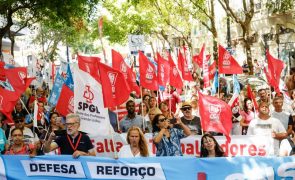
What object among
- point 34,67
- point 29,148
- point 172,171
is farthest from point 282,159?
point 34,67

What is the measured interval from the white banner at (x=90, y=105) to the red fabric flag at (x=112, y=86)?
0.14 m

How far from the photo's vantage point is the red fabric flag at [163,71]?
12.7 m

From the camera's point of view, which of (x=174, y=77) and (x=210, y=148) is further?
(x=174, y=77)

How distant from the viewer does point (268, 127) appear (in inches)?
323

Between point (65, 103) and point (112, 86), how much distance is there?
2.31 metres

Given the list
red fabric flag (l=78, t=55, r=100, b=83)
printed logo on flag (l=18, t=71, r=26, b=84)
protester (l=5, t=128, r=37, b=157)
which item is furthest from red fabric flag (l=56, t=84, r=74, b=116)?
red fabric flag (l=78, t=55, r=100, b=83)

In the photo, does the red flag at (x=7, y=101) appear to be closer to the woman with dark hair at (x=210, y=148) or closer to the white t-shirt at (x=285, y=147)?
the woman with dark hair at (x=210, y=148)

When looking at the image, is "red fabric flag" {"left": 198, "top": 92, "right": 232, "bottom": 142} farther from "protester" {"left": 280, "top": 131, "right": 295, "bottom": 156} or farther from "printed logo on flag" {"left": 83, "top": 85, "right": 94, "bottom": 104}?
"printed logo on flag" {"left": 83, "top": 85, "right": 94, "bottom": 104}

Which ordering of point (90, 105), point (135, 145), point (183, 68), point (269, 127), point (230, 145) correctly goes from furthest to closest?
point (183, 68) < point (230, 145) < point (269, 127) < point (90, 105) < point (135, 145)

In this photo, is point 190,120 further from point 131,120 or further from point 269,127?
point 131,120

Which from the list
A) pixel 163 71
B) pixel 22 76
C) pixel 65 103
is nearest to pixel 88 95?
pixel 65 103

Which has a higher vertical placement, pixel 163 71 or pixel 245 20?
pixel 245 20

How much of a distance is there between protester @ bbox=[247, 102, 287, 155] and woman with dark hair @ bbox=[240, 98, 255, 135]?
4.89ft

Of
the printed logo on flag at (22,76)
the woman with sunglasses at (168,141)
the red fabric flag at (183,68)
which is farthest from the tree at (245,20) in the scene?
the woman with sunglasses at (168,141)
